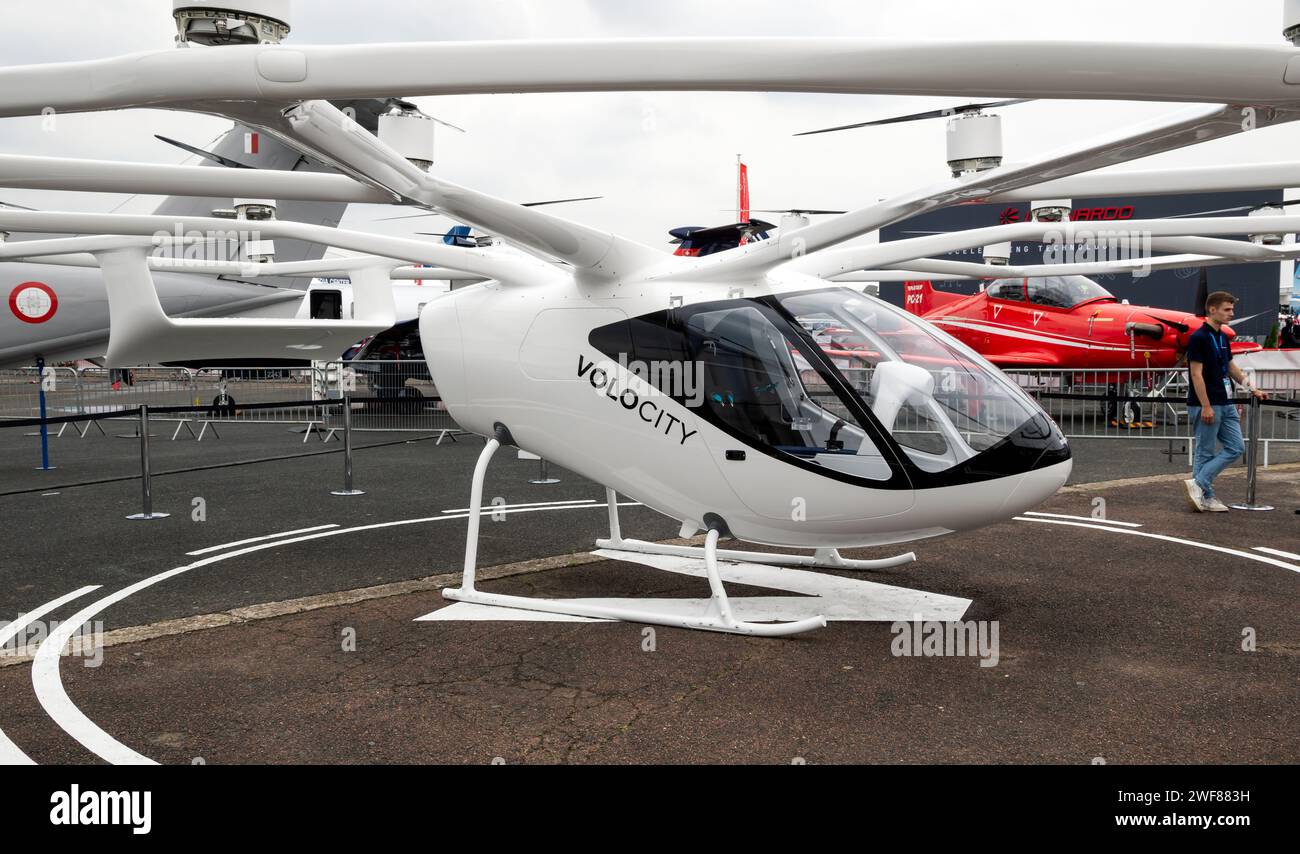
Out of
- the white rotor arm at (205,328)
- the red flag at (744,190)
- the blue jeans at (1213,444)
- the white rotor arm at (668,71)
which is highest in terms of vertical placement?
the red flag at (744,190)

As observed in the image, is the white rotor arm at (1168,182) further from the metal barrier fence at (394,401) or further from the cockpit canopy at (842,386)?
the metal barrier fence at (394,401)

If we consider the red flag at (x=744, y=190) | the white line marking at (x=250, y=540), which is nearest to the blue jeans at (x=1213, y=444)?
the white line marking at (x=250, y=540)

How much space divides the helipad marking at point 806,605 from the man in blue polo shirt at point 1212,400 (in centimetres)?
435

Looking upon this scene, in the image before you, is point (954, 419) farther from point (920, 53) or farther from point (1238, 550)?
point (1238, 550)

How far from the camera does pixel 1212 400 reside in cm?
862

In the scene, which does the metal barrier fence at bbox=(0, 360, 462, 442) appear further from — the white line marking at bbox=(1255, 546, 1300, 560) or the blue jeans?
the white line marking at bbox=(1255, 546, 1300, 560)

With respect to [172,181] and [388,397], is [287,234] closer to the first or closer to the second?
[172,181]

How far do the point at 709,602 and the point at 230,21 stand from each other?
3.89m

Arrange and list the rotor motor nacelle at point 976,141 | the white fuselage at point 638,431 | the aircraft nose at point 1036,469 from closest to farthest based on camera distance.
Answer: the rotor motor nacelle at point 976,141 < the aircraft nose at point 1036,469 < the white fuselage at point 638,431

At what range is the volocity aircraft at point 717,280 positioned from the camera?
2.79 meters

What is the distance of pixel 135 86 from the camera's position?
2.93 m
